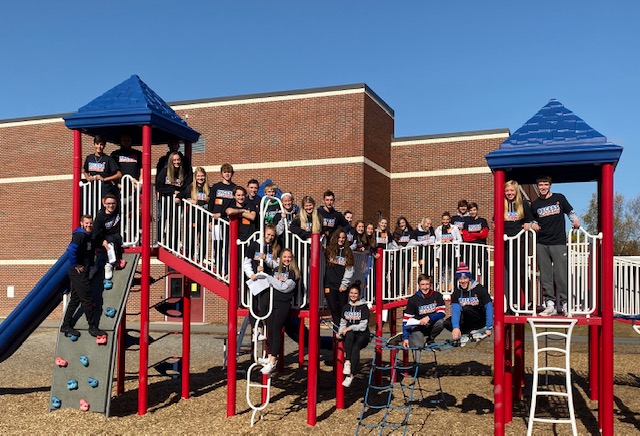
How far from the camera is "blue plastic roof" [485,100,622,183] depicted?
8.32 m

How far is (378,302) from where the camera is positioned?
11.5m

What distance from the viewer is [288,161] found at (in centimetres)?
2694

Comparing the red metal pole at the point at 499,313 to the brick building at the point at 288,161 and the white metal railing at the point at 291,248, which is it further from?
the brick building at the point at 288,161

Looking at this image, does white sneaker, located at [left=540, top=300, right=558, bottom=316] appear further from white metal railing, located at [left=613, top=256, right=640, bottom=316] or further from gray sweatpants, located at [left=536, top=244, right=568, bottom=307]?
white metal railing, located at [left=613, top=256, right=640, bottom=316]

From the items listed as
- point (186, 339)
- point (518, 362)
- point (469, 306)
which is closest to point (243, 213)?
point (186, 339)

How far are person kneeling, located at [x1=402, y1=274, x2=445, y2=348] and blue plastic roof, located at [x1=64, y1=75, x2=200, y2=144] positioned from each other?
16.1 feet

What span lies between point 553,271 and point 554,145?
→ 1.67m

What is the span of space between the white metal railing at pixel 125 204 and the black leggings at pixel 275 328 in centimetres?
262

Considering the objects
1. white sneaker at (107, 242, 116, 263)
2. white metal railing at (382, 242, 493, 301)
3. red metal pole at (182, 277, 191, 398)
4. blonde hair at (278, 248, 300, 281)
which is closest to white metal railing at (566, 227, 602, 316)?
white metal railing at (382, 242, 493, 301)

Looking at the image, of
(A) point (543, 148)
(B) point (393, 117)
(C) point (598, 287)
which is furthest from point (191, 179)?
(B) point (393, 117)

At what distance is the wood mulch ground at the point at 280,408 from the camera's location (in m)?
8.99

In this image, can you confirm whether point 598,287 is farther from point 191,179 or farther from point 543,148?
point 191,179

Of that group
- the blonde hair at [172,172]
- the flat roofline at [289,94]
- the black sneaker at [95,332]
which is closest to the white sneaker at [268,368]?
the black sneaker at [95,332]

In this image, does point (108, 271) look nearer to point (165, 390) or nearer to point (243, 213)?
point (243, 213)
